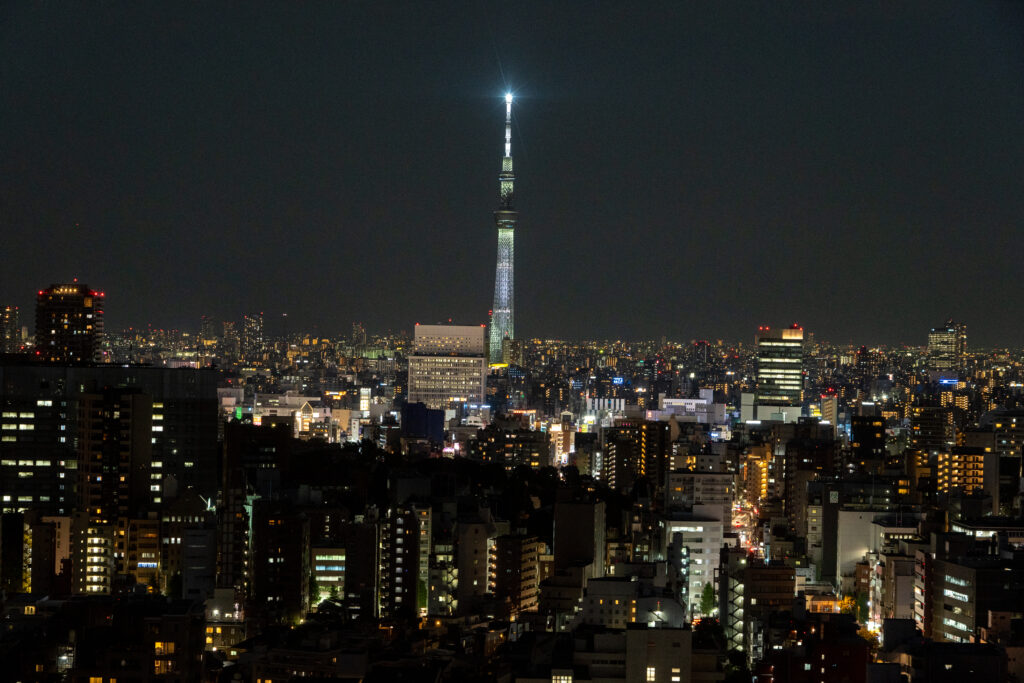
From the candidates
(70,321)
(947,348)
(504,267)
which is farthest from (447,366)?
(70,321)

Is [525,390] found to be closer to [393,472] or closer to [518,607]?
[393,472]

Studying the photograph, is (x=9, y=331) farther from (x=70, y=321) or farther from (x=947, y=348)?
(x=947, y=348)

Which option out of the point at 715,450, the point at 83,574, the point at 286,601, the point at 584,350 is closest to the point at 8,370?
the point at 83,574

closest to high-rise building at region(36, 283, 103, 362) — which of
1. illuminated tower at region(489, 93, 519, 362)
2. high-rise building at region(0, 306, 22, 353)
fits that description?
high-rise building at region(0, 306, 22, 353)

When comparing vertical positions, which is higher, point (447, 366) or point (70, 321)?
point (70, 321)

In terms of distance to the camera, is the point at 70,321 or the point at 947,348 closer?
the point at 70,321

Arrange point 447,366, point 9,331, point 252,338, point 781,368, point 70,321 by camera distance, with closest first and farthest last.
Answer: point 9,331 → point 70,321 → point 252,338 → point 781,368 → point 447,366
